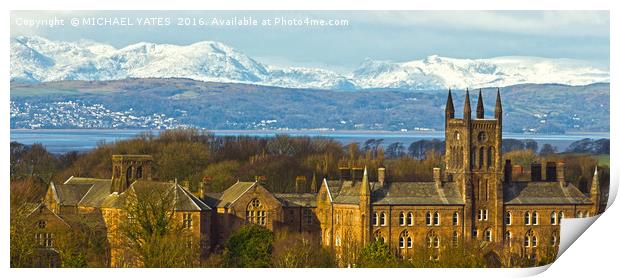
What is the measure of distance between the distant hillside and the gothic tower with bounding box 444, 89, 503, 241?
48.5 metres

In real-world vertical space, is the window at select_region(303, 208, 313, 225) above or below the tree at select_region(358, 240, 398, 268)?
above

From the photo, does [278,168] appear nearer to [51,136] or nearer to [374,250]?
[51,136]

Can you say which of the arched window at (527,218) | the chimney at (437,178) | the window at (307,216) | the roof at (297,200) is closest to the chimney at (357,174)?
the roof at (297,200)

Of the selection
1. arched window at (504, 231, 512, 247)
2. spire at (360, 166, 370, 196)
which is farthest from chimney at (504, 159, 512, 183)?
spire at (360, 166, 370, 196)

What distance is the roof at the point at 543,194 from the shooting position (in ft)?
369

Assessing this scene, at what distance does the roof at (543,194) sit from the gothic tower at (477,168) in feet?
3.70

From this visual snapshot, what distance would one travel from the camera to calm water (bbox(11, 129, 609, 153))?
156m

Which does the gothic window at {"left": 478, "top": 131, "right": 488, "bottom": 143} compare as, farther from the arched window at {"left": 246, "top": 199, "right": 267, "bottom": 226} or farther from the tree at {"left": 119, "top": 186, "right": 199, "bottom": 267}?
the tree at {"left": 119, "top": 186, "right": 199, "bottom": 267}

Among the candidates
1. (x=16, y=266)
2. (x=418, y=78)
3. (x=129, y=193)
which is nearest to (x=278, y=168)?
(x=418, y=78)

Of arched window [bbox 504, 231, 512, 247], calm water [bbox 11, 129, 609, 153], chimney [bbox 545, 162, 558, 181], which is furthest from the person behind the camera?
calm water [bbox 11, 129, 609, 153]

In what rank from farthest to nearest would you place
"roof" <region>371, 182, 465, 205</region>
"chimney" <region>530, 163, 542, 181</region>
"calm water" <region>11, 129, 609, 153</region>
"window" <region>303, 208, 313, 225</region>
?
"calm water" <region>11, 129, 609, 153</region> → "chimney" <region>530, 163, 542, 181</region> → "window" <region>303, 208, 313, 225</region> → "roof" <region>371, 182, 465, 205</region>

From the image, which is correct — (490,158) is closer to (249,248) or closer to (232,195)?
(232,195)

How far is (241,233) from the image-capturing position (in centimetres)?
9950

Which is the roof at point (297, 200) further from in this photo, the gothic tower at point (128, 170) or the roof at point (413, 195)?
the gothic tower at point (128, 170)
